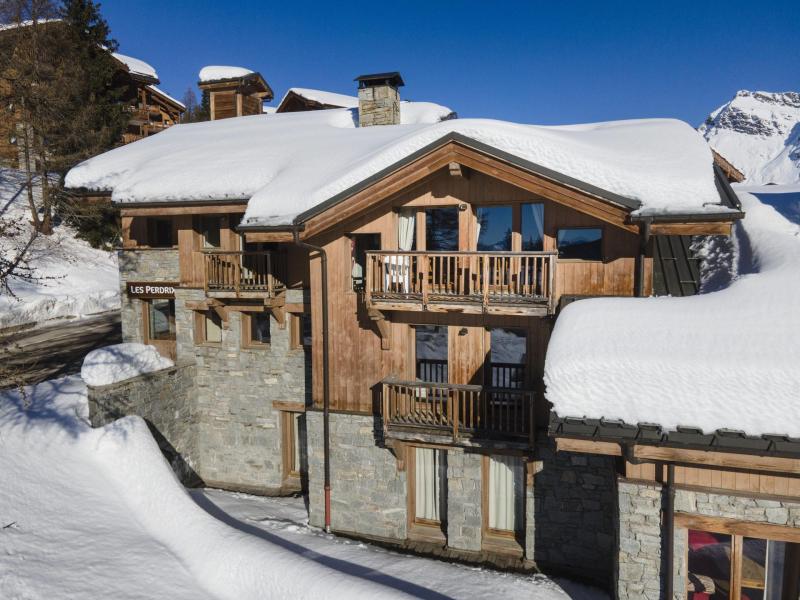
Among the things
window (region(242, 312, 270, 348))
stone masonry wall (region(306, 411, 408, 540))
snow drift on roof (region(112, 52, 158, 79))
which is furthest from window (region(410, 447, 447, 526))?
snow drift on roof (region(112, 52, 158, 79))

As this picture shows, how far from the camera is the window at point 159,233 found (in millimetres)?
16328

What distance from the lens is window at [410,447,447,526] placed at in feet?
38.8

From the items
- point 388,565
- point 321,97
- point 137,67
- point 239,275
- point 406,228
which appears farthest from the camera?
point 137,67

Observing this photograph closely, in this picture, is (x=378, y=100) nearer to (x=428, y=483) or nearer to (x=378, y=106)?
(x=378, y=106)

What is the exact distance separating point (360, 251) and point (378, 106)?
32.2 ft

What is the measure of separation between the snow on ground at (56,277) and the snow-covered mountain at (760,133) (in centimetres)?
13211

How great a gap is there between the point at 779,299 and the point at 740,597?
422 centimetres

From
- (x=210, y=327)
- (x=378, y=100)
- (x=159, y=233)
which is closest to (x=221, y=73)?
(x=378, y=100)

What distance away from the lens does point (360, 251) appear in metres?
12.8

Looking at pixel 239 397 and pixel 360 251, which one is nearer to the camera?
pixel 360 251

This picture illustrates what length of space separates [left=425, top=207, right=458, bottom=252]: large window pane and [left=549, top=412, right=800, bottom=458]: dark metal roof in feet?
18.7

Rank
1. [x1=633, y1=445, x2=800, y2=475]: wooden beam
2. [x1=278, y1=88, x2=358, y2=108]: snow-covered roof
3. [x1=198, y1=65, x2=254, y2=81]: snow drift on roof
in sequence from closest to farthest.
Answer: [x1=633, y1=445, x2=800, y2=475]: wooden beam
[x1=198, y1=65, x2=254, y2=81]: snow drift on roof
[x1=278, y1=88, x2=358, y2=108]: snow-covered roof

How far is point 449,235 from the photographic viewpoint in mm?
11820

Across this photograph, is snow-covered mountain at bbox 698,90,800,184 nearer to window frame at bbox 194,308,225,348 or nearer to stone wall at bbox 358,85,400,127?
stone wall at bbox 358,85,400,127
